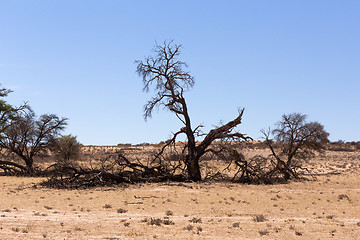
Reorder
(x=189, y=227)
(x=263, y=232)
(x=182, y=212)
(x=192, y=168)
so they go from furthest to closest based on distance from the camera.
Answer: (x=192, y=168) → (x=182, y=212) → (x=189, y=227) → (x=263, y=232)

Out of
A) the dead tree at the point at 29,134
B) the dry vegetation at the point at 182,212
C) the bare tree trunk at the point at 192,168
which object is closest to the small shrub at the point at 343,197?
the dry vegetation at the point at 182,212

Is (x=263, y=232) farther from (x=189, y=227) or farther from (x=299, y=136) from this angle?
(x=299, y=136)

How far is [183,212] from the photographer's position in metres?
15.6

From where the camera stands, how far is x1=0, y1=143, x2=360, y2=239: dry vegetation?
11.3 m

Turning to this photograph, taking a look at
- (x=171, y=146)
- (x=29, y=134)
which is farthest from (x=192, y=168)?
(x=29, y=134)

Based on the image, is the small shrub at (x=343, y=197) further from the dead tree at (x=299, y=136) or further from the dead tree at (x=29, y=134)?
the dead tree at (x=29, y=134)

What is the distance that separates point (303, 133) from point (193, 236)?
2327 centimetres

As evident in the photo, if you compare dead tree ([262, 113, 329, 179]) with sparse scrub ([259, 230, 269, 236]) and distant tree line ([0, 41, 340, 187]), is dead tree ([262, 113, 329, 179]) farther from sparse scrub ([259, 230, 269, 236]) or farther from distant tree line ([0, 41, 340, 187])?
sparse scrub ([259, 230, 269, 236])

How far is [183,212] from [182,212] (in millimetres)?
40

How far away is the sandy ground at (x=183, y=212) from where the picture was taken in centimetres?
1127

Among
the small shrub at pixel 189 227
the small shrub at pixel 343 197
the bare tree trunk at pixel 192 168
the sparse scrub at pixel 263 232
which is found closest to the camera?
the sparse scrub at pixel 263 232

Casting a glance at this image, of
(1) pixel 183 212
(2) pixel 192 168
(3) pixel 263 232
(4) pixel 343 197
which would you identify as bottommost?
(3) pixel 263 232

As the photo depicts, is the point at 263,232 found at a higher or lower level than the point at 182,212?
lower

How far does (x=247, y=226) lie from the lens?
12461 millimetres
